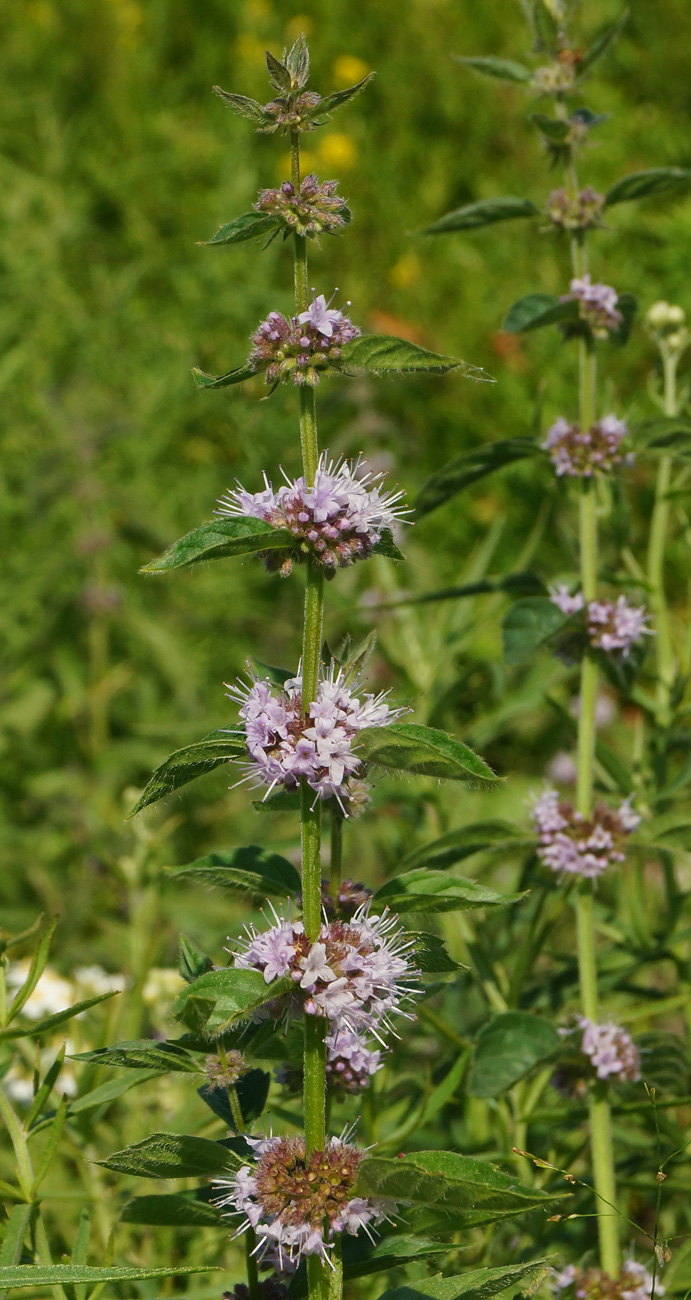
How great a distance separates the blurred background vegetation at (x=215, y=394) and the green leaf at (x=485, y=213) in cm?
33

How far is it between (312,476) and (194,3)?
650cm

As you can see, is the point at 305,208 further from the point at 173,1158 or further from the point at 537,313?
the point at 173,1158

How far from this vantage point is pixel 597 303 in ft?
6.15

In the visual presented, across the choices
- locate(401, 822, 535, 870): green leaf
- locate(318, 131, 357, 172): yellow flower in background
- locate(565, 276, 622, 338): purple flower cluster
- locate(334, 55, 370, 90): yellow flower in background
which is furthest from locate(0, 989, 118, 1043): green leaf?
locate(334, 55, 370, 90): yellow flower in background

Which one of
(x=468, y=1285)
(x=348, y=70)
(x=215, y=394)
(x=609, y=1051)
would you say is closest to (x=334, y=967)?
(x=468, y=1285)

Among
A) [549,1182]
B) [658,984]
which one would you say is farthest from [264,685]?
[658,984]

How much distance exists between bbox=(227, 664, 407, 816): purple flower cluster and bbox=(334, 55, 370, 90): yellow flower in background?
550 centimetres

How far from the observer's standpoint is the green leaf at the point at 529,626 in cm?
178

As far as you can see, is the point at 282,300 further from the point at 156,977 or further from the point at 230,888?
the point at 230,888

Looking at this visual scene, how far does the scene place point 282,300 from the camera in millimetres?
3781

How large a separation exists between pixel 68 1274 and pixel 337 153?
5.54 m

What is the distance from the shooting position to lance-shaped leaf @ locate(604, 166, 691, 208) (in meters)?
1.84

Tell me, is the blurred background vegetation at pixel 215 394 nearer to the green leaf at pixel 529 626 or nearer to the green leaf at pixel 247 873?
the green leaf at pixel 529 626

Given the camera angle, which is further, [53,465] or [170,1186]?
[53,465]
